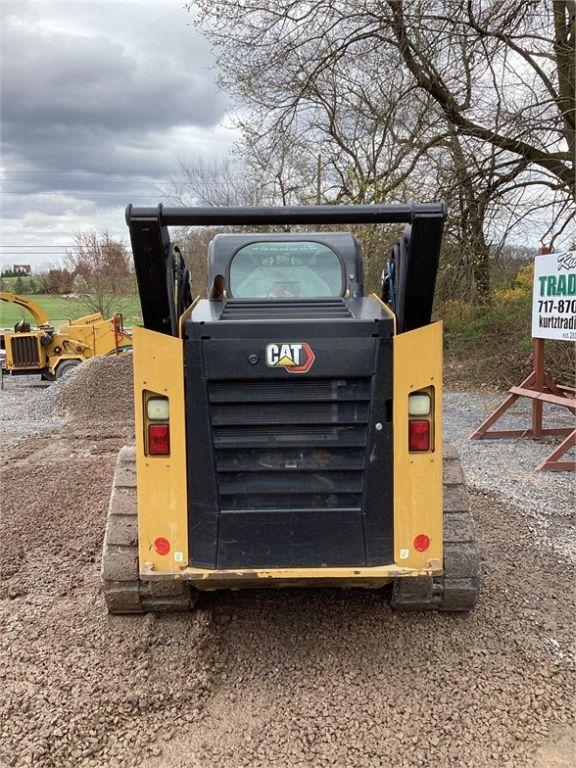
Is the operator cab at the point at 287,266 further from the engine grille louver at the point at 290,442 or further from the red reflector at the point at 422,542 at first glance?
the red reflector at the point at 422,542

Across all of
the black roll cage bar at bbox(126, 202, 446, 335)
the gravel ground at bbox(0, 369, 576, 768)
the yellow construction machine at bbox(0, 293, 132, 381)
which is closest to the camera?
the gravel ground at bbox(0, 369, 576, 768)

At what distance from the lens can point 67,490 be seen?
649 centimetres

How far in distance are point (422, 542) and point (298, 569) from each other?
605 millimetres

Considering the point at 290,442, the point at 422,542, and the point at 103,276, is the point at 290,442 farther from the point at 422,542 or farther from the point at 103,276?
the point at 103,276

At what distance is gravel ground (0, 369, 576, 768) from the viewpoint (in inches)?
104

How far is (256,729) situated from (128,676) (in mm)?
694

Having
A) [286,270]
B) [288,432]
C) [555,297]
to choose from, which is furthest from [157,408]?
[555,297]

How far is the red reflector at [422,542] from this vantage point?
10.00 feet

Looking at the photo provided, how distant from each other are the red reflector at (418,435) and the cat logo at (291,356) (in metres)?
0.57

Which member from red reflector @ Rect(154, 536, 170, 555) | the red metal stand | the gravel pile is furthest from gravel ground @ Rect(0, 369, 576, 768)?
the gravel pile

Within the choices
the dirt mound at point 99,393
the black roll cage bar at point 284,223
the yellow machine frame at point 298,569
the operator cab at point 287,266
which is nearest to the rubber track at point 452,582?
the yellow machine frame at point 298,569

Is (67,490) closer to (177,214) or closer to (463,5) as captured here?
(177,214)

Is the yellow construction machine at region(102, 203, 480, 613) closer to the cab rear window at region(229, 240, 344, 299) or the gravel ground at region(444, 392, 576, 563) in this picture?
the cab rear window at region(229, 240, 344, 299)

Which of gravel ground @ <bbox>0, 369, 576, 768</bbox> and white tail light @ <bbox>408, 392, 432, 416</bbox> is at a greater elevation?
white tail light @ <bbox>408, 392, 432, 416</bbox>
